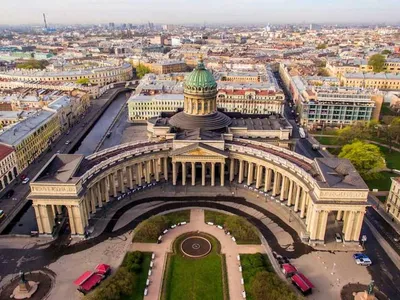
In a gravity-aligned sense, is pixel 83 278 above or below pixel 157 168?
below

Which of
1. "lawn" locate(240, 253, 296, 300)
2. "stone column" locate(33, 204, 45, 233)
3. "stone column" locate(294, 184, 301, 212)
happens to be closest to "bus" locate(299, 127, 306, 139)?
"stone column" locate(294, 184, 301, 212)

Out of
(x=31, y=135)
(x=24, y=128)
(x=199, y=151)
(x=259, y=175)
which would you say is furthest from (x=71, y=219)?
(x=24, y=128)

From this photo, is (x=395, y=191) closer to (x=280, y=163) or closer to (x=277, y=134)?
(x=280, y=163)

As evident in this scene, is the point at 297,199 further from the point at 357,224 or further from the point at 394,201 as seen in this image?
the point at 394,201

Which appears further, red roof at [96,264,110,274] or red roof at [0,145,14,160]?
red roof at [0,145,14,160]

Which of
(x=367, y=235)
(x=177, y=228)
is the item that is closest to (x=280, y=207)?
(x=367, y=235)

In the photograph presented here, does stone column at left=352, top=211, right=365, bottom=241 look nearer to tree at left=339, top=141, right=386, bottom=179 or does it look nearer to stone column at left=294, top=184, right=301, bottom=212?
stone column at left=294, top=184, right=301, bottom=212
